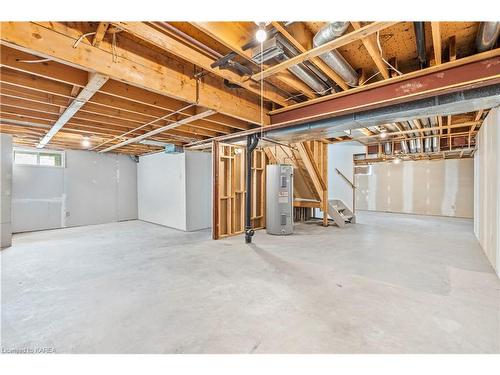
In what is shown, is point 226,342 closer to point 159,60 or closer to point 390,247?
point 159,60

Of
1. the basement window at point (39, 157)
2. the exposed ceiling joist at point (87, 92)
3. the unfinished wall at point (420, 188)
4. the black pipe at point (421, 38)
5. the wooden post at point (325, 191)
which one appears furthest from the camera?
the unfinished wall at point (420, 188)

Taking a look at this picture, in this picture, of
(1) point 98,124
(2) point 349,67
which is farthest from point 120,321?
(1) point 98,124

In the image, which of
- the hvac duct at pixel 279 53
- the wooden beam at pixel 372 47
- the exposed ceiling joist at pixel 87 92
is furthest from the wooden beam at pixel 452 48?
the exposed ceiling joist at pixel 87 92

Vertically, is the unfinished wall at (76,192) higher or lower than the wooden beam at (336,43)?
lower

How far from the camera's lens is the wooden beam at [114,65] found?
5.13 feet

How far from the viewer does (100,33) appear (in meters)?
1.77

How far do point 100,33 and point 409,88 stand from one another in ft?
9.62

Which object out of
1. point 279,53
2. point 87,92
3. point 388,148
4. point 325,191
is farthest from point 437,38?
point 388,148

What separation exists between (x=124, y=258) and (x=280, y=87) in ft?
11.3

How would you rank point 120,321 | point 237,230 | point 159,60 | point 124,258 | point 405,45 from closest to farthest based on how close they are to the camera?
point 120,321 < point 405,45 < point 159,60 < point 124,258 < point 237,230

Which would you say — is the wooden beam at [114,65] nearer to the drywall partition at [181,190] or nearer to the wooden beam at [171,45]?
the wooden beam at [171,45]

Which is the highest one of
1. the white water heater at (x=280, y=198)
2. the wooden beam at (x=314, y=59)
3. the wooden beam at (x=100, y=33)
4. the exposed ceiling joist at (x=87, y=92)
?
the wooden beam at (x=100, y=33)

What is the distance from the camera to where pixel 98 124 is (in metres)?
3.89

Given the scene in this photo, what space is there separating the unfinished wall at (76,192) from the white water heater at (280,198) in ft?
16.7
